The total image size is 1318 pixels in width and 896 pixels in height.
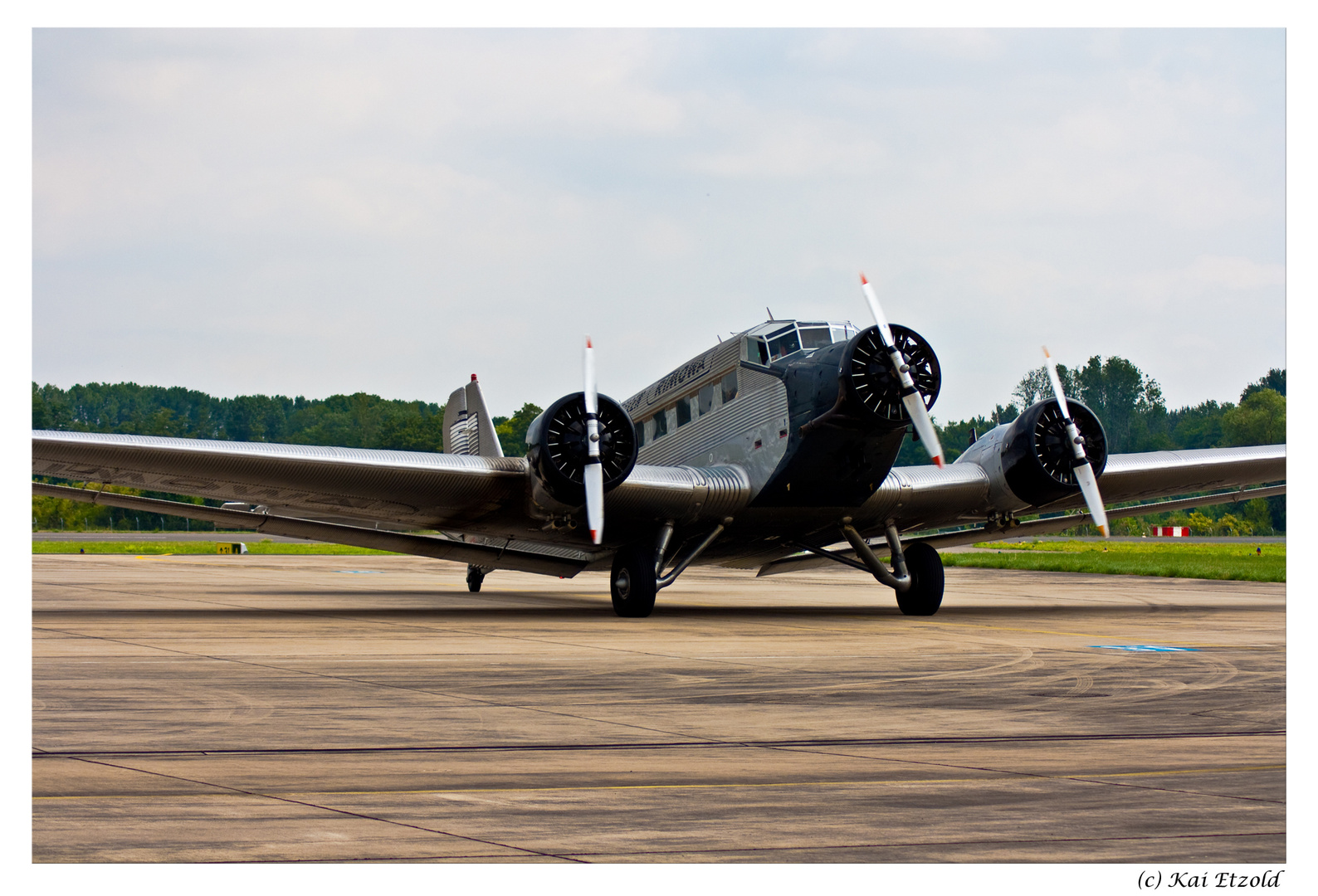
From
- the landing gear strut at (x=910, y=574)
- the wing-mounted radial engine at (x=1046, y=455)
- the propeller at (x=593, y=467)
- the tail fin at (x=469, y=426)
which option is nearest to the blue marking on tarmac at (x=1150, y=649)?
the wing-mounted radial engine at (x=1046, y=455)

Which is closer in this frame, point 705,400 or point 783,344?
point 783,344

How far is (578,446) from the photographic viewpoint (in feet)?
61.5

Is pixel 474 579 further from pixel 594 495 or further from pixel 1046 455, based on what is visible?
pixel 1046 455

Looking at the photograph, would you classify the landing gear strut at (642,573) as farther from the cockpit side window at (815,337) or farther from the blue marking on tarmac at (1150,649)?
the blue marking on tarmac at (1150,649)

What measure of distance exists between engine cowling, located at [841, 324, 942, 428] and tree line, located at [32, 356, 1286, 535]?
39.1m

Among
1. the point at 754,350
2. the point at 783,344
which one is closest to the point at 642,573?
the point at 754,350

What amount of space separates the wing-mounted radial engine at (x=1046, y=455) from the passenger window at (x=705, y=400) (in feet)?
16.4

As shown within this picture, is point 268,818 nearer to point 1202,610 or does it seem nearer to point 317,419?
point 1202,610

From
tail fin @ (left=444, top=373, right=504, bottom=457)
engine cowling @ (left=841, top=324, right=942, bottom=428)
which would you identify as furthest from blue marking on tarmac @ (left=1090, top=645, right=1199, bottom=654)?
tail fin @ (left=444, top=373, right=504, bottom=457)

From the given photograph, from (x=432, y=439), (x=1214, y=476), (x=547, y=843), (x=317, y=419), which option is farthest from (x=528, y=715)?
(x=317, y=419)

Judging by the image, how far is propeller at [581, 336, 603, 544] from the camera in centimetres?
1797

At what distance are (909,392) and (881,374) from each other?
633 millimetres

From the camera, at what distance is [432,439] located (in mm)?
126125
